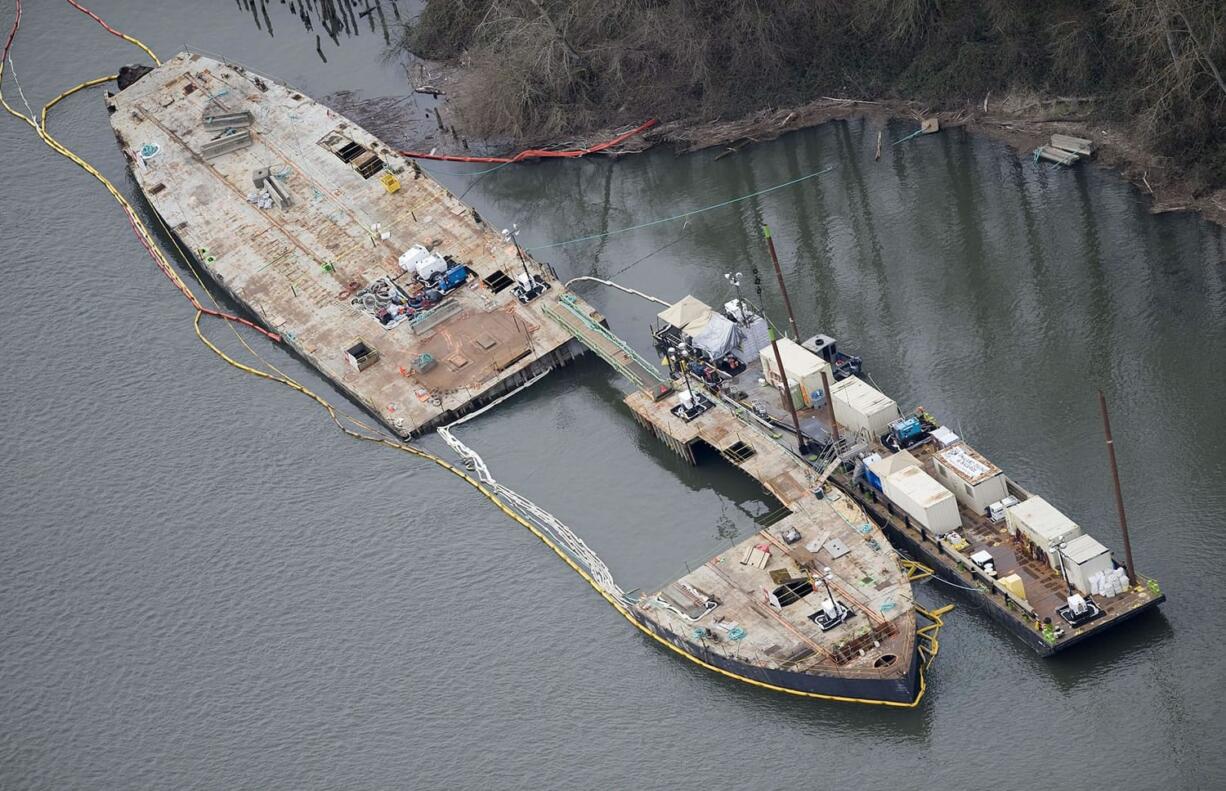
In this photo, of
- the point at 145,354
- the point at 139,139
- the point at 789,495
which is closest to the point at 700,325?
the point at 789,495

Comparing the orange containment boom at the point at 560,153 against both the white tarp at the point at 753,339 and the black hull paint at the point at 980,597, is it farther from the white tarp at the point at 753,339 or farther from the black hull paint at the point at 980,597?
the black hull paint at the point at 980,597

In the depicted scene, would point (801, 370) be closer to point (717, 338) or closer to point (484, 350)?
point (717, 338)

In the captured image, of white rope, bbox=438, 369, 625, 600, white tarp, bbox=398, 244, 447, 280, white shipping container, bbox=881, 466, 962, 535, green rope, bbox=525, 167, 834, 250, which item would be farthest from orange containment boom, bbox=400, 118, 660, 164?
white shipping container, bbox=881, 466, 962, 535

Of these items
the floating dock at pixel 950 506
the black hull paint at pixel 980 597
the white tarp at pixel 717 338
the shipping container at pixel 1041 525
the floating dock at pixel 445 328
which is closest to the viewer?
the black hull paint at pixel 980 597

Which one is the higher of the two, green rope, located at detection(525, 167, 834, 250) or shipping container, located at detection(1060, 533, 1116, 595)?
green rope, located at detection(525, 167, 834, 250)

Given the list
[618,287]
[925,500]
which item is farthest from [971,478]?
[618,287]

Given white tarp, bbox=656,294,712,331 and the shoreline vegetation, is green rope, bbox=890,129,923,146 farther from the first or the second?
white tarp, bbox=656,294,712,331

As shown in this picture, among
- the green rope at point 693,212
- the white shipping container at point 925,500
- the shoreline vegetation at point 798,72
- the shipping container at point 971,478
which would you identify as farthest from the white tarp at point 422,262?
the shipping container at point 971,478
